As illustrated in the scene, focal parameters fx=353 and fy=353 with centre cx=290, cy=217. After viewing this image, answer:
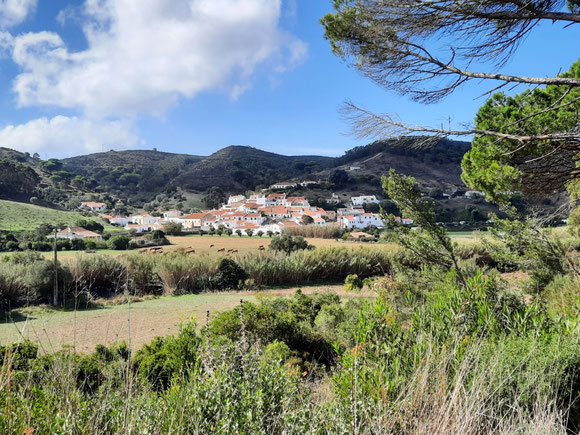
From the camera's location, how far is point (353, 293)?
13.7 m

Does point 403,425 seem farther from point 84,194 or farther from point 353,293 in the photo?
point 84,194

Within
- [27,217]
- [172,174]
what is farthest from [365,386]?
[172,174]

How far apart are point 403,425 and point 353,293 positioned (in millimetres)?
12111

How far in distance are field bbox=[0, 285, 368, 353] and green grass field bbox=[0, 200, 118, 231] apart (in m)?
30.7

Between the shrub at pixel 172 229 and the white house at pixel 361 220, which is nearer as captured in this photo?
the shrub at pixel 172 229

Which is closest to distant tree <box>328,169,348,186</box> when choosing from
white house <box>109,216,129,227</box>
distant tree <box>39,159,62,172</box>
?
white house <box>109,216,129,227</box>

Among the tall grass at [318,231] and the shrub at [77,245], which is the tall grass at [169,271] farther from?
the tall grass at [318,231]

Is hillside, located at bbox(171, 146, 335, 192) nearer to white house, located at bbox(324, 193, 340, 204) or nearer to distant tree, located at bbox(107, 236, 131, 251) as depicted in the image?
white house, located at bbox(324, 193, 340, 204)

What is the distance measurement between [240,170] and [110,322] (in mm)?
93592

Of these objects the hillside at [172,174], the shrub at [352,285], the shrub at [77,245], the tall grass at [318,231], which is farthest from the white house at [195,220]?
the shrub at [352,285]

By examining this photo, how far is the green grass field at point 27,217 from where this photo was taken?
119 feet

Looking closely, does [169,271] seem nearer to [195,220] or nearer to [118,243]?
[118,243]

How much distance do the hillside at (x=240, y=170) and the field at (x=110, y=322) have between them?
80249 mm

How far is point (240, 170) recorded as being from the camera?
10044 centimetres
